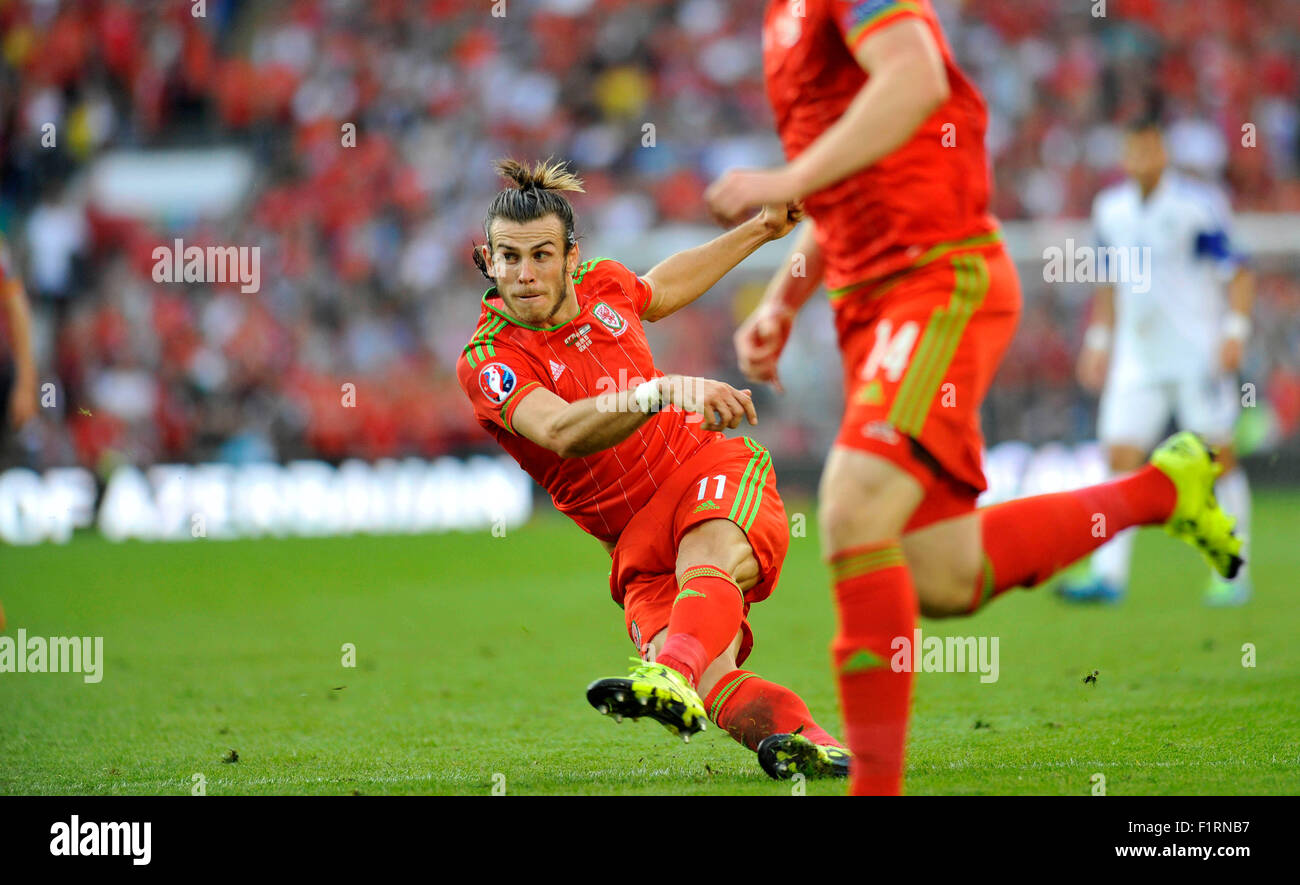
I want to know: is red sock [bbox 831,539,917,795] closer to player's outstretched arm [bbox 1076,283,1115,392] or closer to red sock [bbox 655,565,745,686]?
red sock [bbox 655,565,745,686]

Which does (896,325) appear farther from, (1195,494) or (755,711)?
(755,711)

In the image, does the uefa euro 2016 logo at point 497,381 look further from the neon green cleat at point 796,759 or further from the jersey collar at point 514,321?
the neon green cleat at point 796,759

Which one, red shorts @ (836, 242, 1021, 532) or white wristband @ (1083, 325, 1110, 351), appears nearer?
red shorts @ (836, 242, 1021, 532)

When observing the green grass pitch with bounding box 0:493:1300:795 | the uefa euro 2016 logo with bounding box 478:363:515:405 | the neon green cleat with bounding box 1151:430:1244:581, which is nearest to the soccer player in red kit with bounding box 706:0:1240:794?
the neon green cleat with bounding box 1151:430:1244:581

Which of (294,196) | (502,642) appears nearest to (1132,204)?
(502,642)

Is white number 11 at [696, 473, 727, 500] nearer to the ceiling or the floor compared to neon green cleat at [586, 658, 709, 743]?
nearer to the ceiling

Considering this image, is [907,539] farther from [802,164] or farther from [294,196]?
[294,196]

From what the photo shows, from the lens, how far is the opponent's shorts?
28.2ft

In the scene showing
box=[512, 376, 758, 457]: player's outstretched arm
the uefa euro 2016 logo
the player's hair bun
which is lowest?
box=[512, 376, 758, 457]: player's outstretched arm

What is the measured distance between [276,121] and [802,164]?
18.2 meters

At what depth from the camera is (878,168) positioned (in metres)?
3.51

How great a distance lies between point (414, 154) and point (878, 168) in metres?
16.7

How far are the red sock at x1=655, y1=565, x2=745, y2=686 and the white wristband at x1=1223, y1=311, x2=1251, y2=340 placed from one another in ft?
16.5
